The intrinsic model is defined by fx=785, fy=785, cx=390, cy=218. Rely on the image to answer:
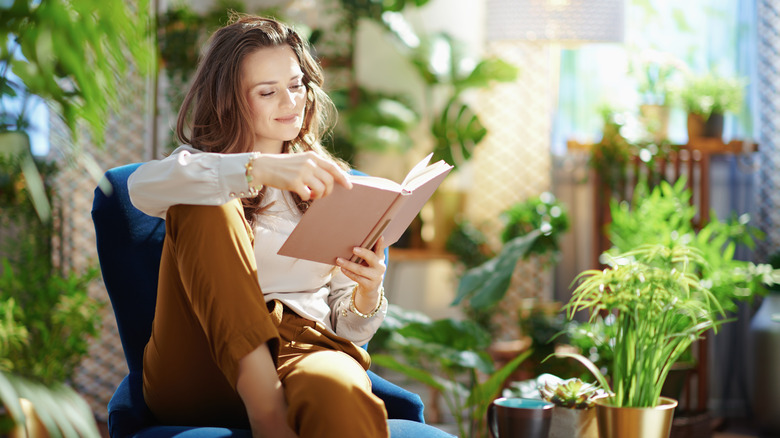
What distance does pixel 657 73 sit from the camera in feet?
11.3

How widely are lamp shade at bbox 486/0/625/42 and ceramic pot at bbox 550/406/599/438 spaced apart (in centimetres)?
175

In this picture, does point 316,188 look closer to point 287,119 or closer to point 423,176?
point 423,176

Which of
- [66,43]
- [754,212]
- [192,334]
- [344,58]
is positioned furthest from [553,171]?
[66,43]

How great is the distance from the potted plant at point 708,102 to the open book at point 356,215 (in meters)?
2.11

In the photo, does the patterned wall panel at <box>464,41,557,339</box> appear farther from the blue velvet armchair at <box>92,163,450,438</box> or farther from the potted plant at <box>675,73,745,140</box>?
the blue velvet armchair at <box>92,163,450,438</box>

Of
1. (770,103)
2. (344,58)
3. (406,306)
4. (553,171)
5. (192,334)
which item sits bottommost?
(406,306)

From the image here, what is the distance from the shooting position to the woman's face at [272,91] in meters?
1.62

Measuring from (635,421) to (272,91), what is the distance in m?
1.04

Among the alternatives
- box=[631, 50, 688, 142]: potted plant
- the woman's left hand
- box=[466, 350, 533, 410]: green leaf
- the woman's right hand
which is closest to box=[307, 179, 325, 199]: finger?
the woman's right hand

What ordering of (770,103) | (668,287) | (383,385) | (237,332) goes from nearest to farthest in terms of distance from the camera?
1. (237,332)
2. (383,385)
3. (668,287)
4. (770,103)

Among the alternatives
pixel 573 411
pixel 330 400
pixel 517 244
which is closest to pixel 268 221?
pixel 330 400

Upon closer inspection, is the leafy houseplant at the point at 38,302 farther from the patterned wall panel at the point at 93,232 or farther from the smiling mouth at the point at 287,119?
the smiling mouth at the point at 287,119

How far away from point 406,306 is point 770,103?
1871 millimetres

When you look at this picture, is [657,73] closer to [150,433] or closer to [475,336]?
[475,336]
